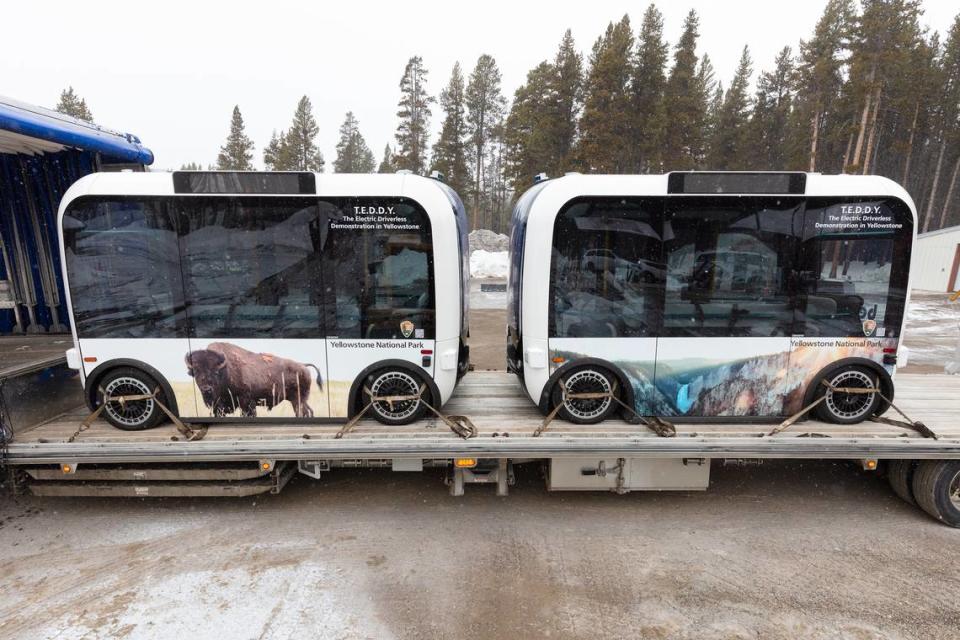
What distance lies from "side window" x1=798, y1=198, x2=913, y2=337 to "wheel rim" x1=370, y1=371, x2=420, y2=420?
156 inches

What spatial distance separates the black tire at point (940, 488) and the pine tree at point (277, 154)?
156 feet

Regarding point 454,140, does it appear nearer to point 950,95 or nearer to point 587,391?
point 950,95

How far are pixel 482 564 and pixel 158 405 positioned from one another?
3.57 m

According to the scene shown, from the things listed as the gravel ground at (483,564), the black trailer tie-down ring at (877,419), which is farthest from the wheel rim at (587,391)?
the black trailer tie-down ring at (877,419)

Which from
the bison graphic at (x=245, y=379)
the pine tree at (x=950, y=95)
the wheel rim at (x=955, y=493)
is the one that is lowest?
the wheel rim at (x=955, y=493)

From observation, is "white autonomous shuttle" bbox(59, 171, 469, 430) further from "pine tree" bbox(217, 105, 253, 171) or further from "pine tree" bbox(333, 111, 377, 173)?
"pine tree" bbox(333, 111, 377, 173)

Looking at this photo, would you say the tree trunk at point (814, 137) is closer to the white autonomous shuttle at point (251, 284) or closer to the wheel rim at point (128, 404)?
the white autonomous shuttle at point (251, 284)

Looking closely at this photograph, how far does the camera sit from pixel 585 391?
5023mm

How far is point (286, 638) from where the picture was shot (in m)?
3.36

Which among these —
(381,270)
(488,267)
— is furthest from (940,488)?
(488,267)

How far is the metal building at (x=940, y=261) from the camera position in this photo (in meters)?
24.6

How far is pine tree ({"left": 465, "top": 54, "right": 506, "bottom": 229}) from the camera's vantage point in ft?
146

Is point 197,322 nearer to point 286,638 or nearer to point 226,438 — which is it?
point 226,438

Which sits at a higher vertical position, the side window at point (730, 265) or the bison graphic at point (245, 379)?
the side window at point (730, 265)
